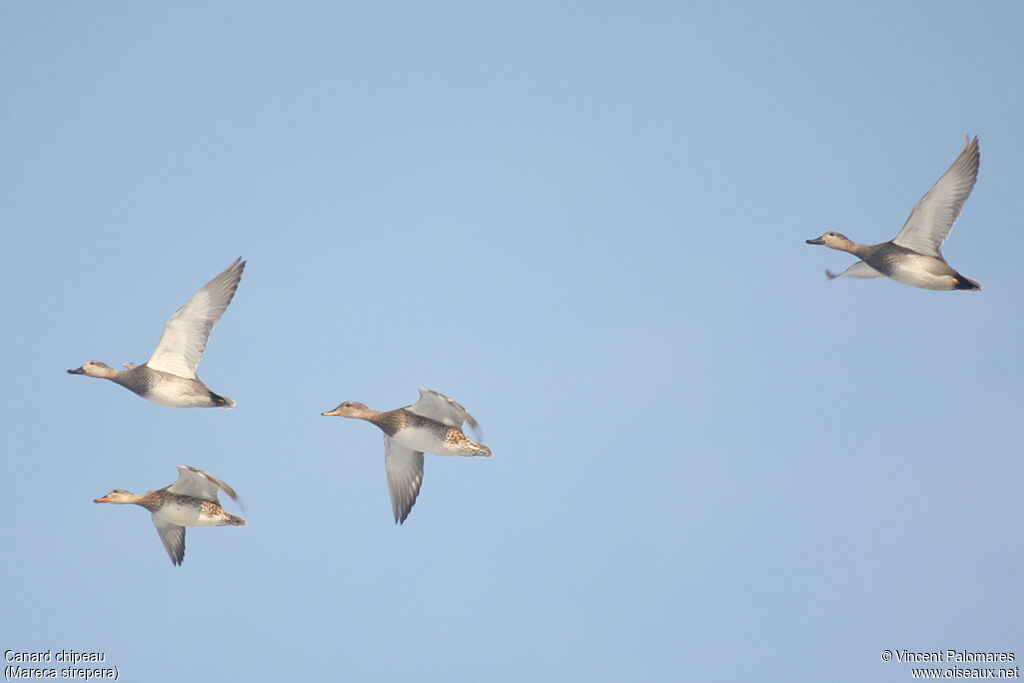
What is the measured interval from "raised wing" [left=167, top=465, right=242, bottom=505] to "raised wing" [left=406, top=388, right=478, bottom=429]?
3368 mm

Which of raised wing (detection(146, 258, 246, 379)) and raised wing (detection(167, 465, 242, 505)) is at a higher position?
raised wing (detection(146, 258, 246, 379))

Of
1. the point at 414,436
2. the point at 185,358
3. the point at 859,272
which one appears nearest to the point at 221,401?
the point at 185,358

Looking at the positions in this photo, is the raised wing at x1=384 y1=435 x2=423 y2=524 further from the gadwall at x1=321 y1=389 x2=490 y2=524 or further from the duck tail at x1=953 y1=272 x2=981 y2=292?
the duck tail at x1=953 y1=272 x2=981 y2=292

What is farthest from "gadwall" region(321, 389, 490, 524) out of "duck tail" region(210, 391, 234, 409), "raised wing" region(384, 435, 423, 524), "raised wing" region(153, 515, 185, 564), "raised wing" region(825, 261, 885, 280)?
"raised wing" region(825, 261, 885, 280)

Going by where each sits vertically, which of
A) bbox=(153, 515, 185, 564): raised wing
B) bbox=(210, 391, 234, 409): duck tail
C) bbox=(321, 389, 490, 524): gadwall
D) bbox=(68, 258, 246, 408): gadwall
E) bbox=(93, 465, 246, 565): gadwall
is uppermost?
bbox=(68, 258, 246, 408): gadwall

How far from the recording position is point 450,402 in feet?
64.3

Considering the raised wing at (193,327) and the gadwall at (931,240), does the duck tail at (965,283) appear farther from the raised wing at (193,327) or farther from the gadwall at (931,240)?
the raised wing at (193,327)

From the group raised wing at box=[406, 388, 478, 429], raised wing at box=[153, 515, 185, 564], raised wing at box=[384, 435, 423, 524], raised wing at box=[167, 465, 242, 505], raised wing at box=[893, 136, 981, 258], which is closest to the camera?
raised wing at box=[406, 388, 478, 429]

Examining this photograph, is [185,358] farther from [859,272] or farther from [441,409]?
[859,272]

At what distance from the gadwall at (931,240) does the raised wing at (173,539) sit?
13491 millimetres

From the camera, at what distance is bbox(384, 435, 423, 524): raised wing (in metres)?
22.3

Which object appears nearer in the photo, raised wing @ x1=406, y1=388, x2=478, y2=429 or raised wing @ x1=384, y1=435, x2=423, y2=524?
raised wing @ x1=406, y1=388, x2=478, y2=429

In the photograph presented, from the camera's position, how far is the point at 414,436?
20906mm

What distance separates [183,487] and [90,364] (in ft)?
9.21
